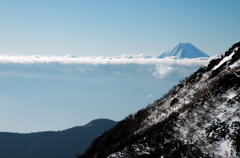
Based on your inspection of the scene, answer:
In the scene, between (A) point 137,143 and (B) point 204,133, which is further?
(A) point 137,143

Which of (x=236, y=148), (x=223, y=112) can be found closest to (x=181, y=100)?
(x=223, y=112)

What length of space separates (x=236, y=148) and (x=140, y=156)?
612cm

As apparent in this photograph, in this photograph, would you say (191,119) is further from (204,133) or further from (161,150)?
(161,150)

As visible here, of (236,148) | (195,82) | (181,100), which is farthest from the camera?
(195,82)

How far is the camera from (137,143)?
1755 centimetres

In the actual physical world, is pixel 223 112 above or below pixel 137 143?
above

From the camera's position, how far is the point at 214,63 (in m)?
29.5

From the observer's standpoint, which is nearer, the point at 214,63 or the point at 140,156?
the point at 140,156

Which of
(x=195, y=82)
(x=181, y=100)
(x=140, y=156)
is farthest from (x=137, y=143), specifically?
(x=195, y=82)

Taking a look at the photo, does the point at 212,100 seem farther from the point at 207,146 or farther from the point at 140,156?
the point at 140,156

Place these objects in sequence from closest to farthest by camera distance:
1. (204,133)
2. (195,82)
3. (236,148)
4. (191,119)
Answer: (236,148) < (204,133) < (191,119) < (195,82)

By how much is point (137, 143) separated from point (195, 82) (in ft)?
46.6

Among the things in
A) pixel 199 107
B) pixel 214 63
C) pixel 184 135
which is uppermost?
pixel 214 63

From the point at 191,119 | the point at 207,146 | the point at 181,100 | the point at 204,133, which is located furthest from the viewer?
the point at 181,100
